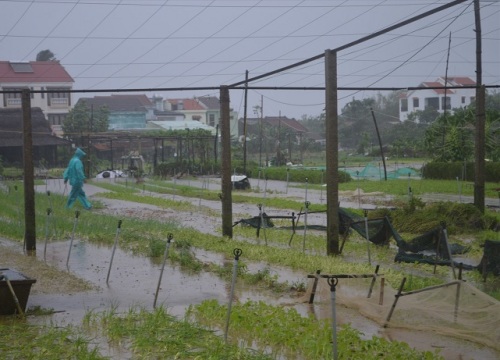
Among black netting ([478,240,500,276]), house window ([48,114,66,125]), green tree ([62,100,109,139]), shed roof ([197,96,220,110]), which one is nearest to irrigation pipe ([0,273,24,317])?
black netting ([478,240,500,276])

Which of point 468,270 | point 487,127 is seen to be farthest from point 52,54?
point 468,270

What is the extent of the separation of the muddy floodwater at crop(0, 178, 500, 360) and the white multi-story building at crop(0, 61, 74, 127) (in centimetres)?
4707

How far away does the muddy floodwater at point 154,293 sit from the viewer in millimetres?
9344

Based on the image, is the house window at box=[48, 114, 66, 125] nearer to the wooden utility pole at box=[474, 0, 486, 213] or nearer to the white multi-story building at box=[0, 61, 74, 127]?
the white multi-story building at box=[0, 61, 74, 127]

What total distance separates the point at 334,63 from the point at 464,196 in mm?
15932

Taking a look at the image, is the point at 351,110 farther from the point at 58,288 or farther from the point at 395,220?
the point at 58,288

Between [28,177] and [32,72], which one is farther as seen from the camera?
[32,72]

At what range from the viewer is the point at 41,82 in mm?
69250

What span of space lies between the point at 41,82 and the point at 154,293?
196ft

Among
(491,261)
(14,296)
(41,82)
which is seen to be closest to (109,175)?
(41,82)

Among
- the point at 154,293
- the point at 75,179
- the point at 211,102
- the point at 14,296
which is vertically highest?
the point at 211,102

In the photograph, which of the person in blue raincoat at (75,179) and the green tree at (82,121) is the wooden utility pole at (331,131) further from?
the green tree at (82,121)

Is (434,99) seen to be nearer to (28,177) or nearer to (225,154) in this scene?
(225,154)

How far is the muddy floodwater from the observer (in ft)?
30.7
